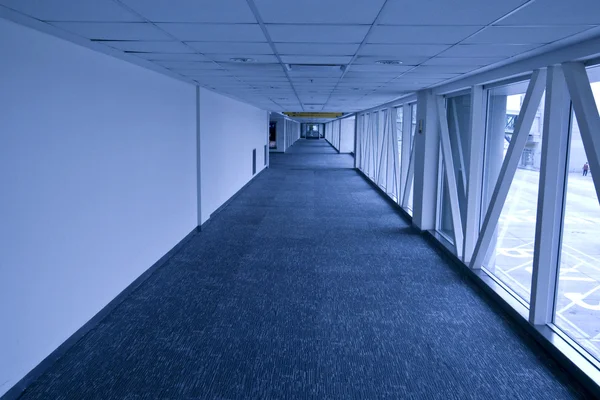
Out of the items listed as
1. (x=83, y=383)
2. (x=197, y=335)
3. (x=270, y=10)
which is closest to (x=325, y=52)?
(x=270, y=10)

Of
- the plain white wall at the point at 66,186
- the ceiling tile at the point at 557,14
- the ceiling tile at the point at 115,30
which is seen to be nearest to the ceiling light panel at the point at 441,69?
the ceiling tile at the point at 557,14

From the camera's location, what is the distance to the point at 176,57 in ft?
14.3

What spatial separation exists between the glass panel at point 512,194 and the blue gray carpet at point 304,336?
1.73 feet

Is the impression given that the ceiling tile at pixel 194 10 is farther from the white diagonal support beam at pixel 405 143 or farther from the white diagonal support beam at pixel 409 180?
the white diagonal support beam at pixel 405 143

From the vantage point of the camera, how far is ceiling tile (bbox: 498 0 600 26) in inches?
92.6

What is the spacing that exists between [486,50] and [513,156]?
45.0 inches

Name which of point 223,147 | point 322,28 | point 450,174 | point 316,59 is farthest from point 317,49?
point 223,147

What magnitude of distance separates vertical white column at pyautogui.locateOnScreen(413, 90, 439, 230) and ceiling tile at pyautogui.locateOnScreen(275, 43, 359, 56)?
142 inches

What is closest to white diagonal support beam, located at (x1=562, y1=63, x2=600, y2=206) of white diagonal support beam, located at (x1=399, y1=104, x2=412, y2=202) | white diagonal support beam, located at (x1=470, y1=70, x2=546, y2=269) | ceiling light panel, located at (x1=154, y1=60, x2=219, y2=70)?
white diagonal support beam, located at (x1=470, y1=70, x2=546, y2=269)

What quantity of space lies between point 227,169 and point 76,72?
631cm

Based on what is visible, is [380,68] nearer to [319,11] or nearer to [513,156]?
[513,156]

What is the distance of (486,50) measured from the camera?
374cm

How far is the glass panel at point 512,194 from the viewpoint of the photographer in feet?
14.6

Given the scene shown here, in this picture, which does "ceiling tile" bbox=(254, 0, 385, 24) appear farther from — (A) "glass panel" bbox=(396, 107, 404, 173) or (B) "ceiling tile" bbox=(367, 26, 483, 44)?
(A) "glass panel" bbox=(396, 107, 404, 173)
